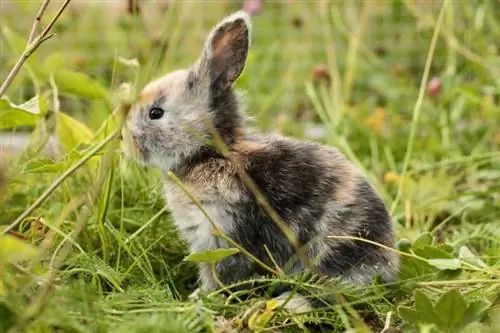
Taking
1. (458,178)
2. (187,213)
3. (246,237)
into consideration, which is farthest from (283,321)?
(458,178)

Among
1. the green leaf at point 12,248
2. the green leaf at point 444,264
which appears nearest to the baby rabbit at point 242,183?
the green leaf at point 444,264

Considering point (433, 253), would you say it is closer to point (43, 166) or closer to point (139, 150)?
point (139, 150)

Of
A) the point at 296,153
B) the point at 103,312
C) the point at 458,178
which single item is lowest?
the point at 458,178

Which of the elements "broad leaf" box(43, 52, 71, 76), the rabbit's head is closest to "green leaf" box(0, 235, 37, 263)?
the rabbit's head

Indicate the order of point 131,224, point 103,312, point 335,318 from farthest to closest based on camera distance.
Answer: point 131,224, point 335,318, point 103,312

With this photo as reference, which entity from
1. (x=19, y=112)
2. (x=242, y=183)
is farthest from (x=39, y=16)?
(x=242, y=183)

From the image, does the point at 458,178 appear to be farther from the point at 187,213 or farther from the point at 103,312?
the point at 103,312

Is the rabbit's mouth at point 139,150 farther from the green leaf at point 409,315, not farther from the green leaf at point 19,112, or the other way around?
the green leaf at point 409,315
